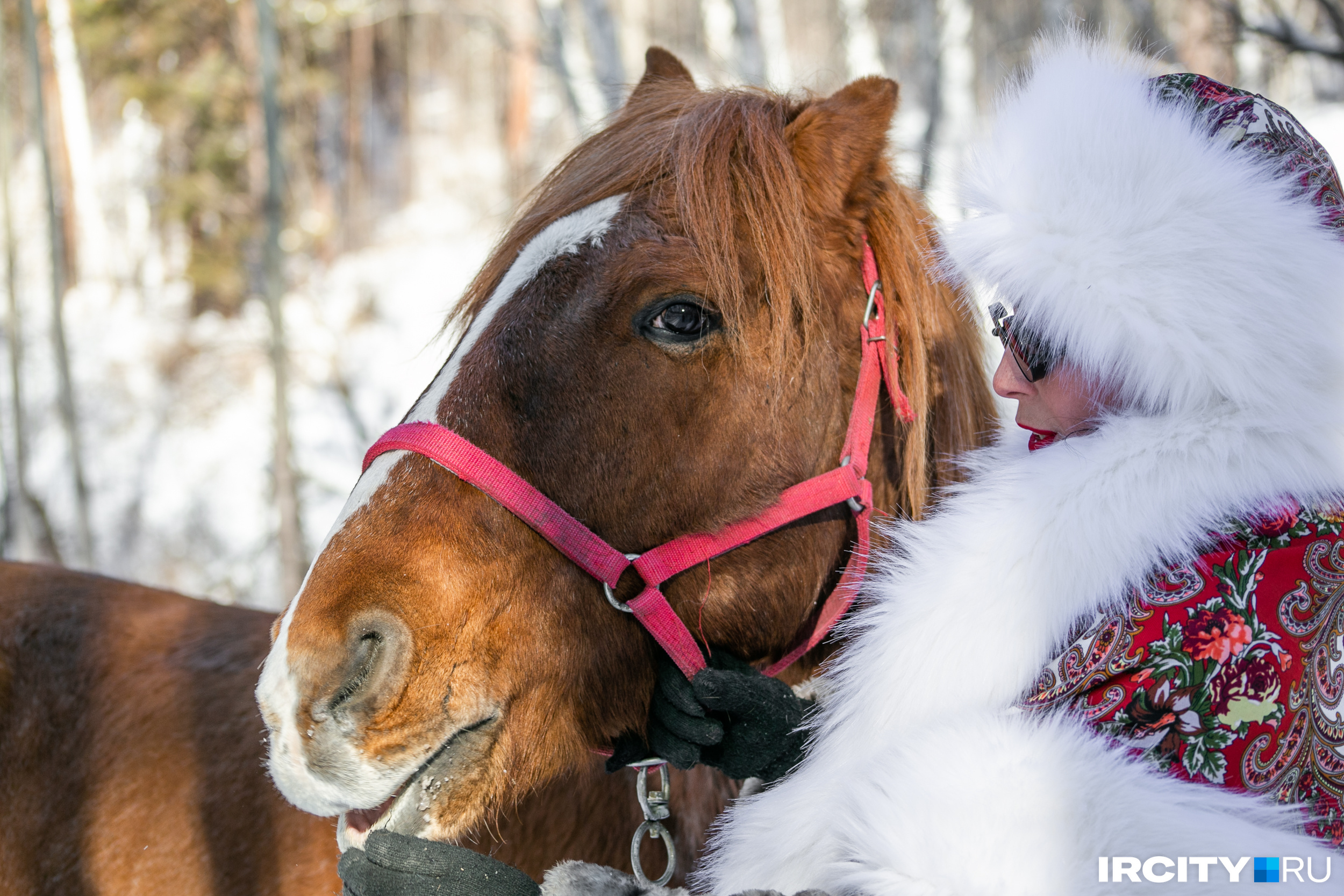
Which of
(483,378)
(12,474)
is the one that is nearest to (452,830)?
(483,378)

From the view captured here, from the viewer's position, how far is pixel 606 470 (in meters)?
1.42

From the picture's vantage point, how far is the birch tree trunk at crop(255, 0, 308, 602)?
573 cm

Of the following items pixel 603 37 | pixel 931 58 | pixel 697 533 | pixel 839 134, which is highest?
pixel 603 37

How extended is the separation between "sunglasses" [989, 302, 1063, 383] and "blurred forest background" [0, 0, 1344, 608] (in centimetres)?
35

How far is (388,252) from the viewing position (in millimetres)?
15812

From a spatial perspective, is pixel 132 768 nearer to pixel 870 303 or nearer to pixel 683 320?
pixel 683 320

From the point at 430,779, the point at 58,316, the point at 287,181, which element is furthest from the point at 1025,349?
the point at 287,181

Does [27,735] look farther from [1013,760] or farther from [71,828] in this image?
[1013,760]

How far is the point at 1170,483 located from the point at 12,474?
9352 millimetres

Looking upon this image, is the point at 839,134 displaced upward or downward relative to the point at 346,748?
upward

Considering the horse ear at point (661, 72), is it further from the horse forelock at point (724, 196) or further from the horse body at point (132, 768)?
the horse body at point (132, 768)

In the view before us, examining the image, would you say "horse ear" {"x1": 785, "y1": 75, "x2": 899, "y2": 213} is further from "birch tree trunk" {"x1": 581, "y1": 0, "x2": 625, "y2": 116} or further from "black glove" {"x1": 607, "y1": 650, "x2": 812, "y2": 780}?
"birch tree trunk" {"x1": 581, "y1": 0, "x2": 625, "y2": 116}

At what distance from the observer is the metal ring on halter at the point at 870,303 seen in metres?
1.61

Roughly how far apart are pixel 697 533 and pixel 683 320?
349mm
